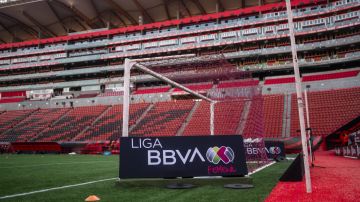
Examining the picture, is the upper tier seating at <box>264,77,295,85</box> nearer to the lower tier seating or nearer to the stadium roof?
the lower tier seating

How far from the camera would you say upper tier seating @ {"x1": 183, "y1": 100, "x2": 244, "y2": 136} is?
22.2 metres

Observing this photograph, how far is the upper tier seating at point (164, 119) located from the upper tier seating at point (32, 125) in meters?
13.8

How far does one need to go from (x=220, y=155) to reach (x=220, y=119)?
18.1m

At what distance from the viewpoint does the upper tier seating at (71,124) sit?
31344 millimetres

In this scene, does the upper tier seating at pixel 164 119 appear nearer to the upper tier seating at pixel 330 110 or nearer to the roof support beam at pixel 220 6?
the upper tier seating at pixel 330 110

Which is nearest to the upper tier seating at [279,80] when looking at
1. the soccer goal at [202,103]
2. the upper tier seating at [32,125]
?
the soccer goal at [202,103]

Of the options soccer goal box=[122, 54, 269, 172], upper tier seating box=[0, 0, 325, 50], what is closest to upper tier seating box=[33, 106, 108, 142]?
soccer goal box=[122, 54, 269, 172]

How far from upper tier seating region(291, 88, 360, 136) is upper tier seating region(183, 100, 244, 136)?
17.1 ft

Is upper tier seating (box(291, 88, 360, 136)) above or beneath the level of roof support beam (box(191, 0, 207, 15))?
beneath

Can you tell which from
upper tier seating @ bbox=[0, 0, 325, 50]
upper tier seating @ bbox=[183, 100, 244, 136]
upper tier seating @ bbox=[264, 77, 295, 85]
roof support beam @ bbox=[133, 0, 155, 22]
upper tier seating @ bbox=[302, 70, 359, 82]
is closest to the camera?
upper tier seating @ bbox=[183, 100, 244, 136]

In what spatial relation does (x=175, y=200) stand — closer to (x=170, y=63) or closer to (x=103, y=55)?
(x=170, y=63)

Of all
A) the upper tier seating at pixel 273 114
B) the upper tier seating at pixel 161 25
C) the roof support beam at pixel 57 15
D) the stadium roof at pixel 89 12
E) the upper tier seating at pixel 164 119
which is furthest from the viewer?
the roof support beam at pixel 57 15

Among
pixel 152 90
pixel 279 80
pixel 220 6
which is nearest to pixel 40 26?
pixel 152 90

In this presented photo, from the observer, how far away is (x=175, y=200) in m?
4.40
